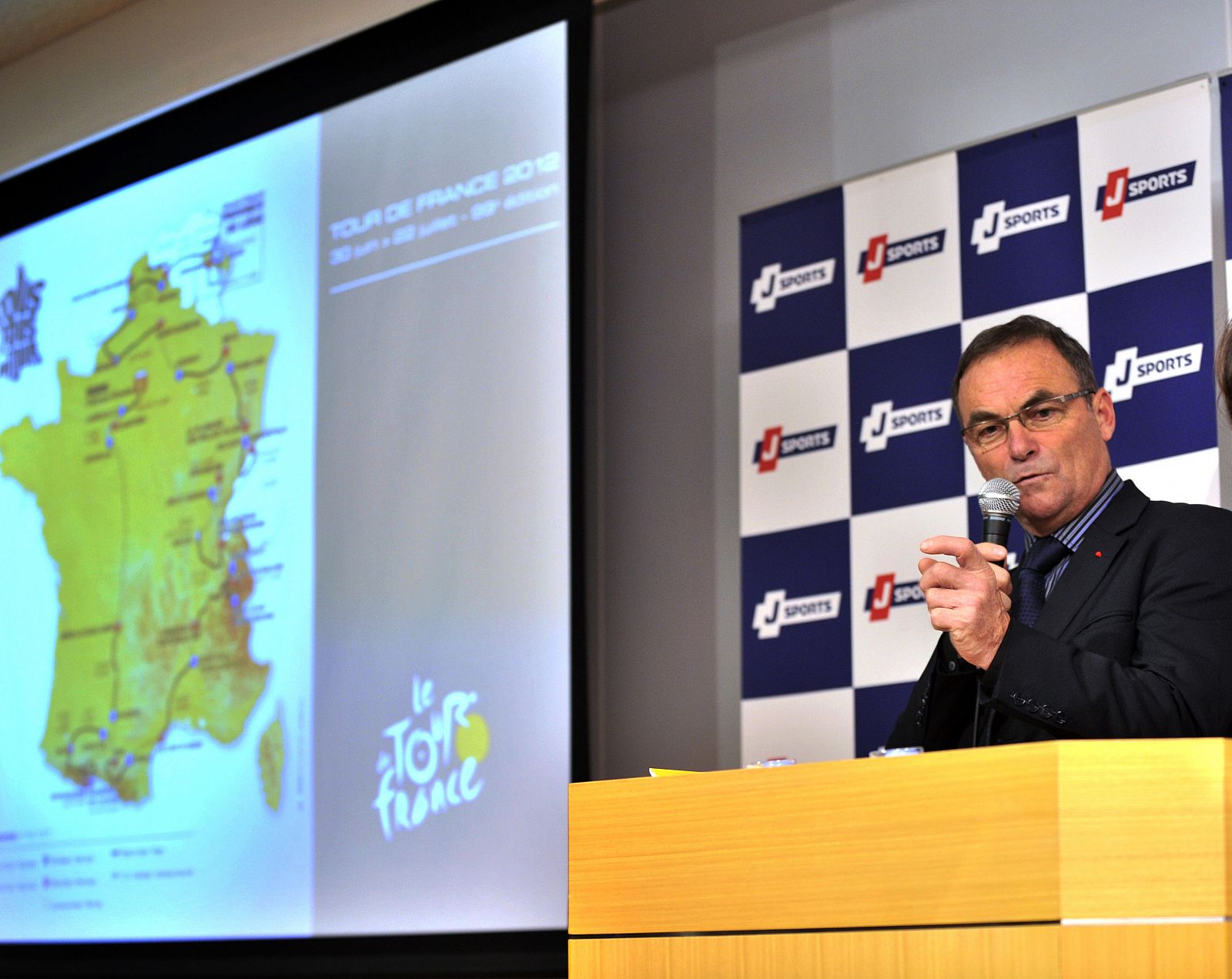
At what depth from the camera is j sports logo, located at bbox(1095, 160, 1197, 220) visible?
2.72 metres

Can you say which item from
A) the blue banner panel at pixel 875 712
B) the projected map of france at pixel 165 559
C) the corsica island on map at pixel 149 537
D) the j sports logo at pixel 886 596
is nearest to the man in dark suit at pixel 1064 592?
the j sports logo at pixel 886 596

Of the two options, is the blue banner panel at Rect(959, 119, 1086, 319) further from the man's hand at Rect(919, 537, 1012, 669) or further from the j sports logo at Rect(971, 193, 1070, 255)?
the man's hand at Rect(919, 537, 1012, 669)

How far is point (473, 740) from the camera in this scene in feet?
11.3

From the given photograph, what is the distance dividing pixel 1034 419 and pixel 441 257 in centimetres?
187

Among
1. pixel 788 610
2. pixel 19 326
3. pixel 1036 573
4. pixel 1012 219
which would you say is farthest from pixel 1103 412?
pixel 19 326

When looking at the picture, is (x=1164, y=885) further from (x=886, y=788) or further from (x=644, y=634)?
(x=644, y=634)

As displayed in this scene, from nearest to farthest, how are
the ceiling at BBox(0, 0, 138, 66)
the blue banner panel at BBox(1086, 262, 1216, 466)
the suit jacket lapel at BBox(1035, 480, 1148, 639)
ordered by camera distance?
1. the suit jacket lapel at BBox(1035, 480, 1148, 639)
2. the blue banner panel at BBox(1086, 262, 1216, 466)
3. the ceiling at BBox(0, 0, 138, 66)

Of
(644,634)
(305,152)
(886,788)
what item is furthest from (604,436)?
(886,788)

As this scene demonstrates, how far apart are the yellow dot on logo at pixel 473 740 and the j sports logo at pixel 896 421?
3.56ft

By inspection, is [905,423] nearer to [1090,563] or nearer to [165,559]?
[1090,563]

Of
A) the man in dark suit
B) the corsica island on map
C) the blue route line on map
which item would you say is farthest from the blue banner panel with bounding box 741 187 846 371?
the corsica island on map

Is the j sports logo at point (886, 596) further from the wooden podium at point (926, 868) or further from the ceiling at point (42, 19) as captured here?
the ceiling at point (42, 19)

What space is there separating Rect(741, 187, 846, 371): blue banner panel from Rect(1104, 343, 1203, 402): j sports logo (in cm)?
68

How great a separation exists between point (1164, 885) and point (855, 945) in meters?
0.30
